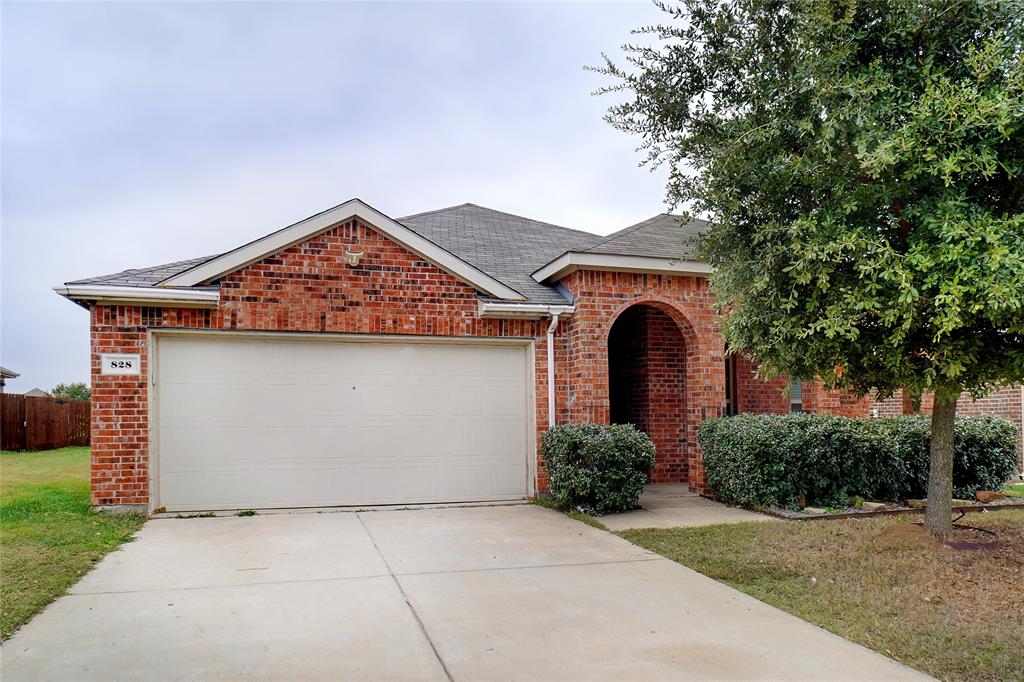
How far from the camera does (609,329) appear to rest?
10.8 metres

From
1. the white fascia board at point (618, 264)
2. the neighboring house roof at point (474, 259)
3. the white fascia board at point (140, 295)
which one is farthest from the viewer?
the white fascia board at point (618, 264)

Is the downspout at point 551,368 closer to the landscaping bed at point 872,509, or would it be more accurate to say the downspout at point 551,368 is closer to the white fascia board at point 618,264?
the white fascia board at point 618,264

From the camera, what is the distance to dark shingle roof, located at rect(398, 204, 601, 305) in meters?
11.5

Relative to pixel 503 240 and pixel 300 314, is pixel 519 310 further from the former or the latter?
pixel 503 240

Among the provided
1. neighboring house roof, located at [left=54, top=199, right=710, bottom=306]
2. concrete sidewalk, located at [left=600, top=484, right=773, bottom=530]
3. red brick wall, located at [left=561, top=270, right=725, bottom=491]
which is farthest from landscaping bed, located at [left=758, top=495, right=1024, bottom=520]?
neighboring house roof, located at [left=54, top=199, right=710, bottom=306]

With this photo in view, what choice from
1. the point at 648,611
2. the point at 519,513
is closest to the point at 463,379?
the point at 519,513

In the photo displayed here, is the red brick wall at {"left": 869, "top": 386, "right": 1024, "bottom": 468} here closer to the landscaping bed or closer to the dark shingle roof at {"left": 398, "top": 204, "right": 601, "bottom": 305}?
the landscaping bed

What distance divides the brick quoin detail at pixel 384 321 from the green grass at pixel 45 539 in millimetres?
732

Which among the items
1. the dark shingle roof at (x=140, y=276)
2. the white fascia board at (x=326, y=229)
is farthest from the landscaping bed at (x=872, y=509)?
the dark shingle roof at (x=140, y=276)

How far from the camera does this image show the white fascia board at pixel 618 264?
10258 mm

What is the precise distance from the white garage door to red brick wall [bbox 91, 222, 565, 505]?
27cm

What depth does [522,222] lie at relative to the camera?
1578cm

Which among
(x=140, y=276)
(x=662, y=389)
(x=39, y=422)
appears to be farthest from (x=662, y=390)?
(x=39, y=422)

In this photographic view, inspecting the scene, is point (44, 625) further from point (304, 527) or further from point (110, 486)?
point (110, 486)
